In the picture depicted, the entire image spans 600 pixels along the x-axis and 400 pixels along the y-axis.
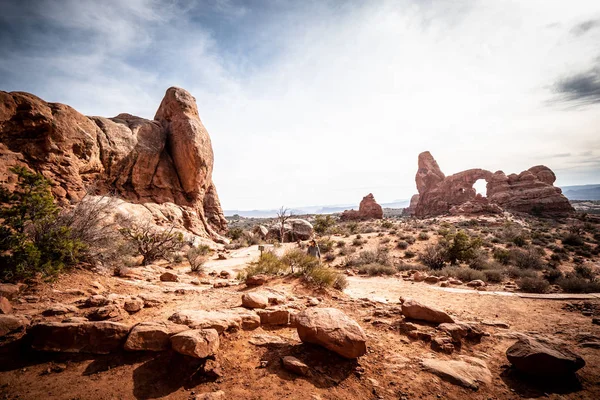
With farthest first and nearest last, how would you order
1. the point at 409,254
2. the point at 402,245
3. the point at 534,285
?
the point at 402,245 < the point at 409,254 < the point at 534,285

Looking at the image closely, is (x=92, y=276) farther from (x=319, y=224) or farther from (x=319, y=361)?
(x=319, y=224)

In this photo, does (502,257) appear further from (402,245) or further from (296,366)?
(296,366)

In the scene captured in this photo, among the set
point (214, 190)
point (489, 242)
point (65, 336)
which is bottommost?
point (489, 242)

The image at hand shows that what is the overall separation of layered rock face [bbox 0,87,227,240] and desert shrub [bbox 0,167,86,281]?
126 inches

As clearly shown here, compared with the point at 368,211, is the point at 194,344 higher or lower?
lower

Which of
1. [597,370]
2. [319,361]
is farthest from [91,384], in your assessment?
[597,370]

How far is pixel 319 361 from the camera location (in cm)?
308

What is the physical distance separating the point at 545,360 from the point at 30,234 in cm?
911

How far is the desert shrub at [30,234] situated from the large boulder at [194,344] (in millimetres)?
3535

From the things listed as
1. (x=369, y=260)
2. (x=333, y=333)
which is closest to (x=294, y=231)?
(x=369, y=260)

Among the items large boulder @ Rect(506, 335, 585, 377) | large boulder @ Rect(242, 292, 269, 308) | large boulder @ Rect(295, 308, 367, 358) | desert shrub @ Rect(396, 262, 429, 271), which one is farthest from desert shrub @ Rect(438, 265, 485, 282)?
large boulder @ Rect(242, 292, 269, 308)

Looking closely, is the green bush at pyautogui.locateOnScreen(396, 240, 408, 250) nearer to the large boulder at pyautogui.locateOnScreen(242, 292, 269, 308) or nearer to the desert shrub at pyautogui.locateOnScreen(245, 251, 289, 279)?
the desert shrub at pyautogui.locateOnScreen(245, 251, 289, 279)

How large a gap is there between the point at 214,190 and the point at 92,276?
2108 centimetres

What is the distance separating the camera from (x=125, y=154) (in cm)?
1677
